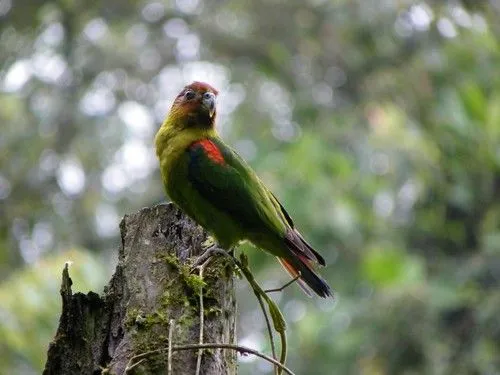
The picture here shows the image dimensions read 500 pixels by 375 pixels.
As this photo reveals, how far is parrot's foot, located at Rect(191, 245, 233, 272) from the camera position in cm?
335

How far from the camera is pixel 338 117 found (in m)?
12.4

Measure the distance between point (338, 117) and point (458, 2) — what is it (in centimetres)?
Answer: 219

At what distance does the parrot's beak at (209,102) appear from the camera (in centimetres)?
441

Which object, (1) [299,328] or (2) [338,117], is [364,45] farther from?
(1) [299,328]

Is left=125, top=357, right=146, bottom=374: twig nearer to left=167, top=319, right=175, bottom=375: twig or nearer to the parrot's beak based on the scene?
left=167, top=319, right=175, bottom=375: twig

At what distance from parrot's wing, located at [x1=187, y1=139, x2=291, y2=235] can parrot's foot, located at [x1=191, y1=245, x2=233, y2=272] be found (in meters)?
0.56

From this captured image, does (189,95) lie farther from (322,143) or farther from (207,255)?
(322,143)

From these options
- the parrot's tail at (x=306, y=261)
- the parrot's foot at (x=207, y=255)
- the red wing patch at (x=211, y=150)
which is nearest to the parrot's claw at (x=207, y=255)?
the parrot's foot at (x=207, y=255)

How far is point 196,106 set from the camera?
173 inches

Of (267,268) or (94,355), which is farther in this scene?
(267,268)

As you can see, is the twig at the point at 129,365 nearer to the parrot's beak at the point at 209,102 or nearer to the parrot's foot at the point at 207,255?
the parrot's foot at the point at 207,255

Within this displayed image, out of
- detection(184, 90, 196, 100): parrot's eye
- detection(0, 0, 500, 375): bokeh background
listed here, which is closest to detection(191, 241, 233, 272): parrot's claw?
detection(184, 90, 196, 100): parrot's eye

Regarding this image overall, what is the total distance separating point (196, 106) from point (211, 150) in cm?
28

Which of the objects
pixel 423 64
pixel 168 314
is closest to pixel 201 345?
pixel 168 314
